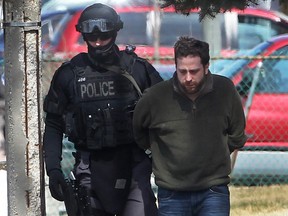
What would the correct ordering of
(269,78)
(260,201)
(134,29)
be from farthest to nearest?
(134,29), (269,78), (260,201)

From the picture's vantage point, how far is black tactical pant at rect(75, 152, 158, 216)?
4.49 metres

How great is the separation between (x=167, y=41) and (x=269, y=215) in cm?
481

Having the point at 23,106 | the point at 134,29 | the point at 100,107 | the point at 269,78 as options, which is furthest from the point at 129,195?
the point at 134,29

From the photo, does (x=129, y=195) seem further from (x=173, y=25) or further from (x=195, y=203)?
(x=173, y=25)

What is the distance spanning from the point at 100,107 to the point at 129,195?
50 centimetres

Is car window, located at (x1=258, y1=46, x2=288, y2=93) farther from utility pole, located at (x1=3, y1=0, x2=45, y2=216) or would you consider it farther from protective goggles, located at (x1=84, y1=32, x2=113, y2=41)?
utility pole, located at (x1=3, y1=0, x2=45, y2=216)

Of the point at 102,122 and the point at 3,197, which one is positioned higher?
the point at 102,122

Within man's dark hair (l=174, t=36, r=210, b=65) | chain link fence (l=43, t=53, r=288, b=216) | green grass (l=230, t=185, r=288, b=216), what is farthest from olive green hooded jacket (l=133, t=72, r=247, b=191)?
chain link fence (l=43, t=53, r=288, b=216)

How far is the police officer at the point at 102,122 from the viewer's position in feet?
14.7

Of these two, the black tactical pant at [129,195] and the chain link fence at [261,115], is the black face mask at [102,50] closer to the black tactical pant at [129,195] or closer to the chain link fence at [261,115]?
the black tactical pant at [129,195]

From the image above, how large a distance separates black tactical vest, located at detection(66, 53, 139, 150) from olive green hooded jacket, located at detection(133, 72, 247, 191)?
23cm

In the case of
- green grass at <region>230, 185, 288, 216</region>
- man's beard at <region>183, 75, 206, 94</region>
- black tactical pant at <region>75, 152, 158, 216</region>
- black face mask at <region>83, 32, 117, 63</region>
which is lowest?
green grass at <region>230, 185, 288, 216</region>

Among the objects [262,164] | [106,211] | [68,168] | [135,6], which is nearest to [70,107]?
[106,211]

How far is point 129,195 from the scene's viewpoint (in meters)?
4.51
